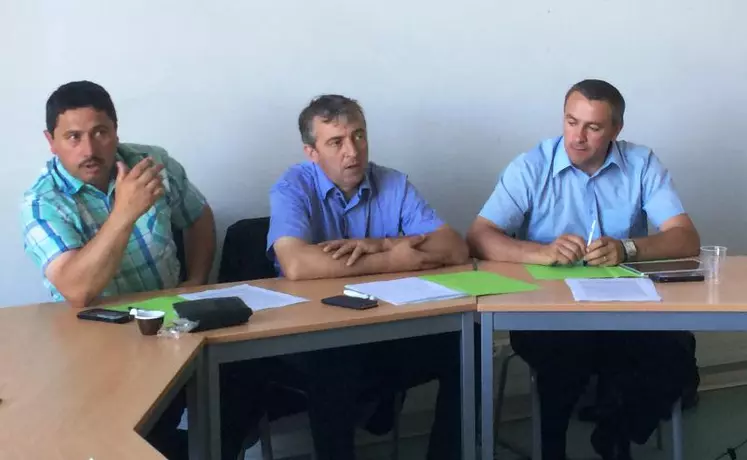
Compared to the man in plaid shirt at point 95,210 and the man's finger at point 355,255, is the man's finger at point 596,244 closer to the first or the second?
the man's finger at point 355,255

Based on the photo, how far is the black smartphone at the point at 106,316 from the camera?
1.78 m

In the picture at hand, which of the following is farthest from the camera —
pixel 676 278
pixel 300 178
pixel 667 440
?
pixel 667 440

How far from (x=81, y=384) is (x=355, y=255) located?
101 centimetres

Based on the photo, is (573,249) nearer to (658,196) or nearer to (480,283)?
(480,283)

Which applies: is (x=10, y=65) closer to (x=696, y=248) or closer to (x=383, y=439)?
(x=383, y=439)

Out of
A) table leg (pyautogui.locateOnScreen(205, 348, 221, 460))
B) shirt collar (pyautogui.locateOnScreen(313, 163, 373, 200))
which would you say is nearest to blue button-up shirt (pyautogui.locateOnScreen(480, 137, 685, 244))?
shirt collar (pyautogui.locateOnScreen(313, 163, 373, 200))

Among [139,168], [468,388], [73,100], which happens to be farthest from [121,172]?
[468,388]

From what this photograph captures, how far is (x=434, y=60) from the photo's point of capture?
293cm

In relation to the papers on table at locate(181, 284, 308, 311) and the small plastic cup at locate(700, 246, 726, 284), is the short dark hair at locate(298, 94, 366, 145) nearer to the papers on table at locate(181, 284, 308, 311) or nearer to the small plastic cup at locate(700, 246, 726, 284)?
the papers on table at locate(181, 284, 308, 311)

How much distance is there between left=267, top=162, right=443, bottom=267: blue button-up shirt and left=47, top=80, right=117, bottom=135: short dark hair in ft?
1.90

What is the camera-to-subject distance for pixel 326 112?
8.02 feet

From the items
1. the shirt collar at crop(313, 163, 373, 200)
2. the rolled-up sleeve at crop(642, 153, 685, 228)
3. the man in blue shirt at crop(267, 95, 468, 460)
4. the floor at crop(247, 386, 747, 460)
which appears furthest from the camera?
the floor at crop(247, 386, 747, 460)

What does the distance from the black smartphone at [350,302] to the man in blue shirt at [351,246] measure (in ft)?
0.90

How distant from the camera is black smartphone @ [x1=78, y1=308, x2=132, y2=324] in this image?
1.78 meters
